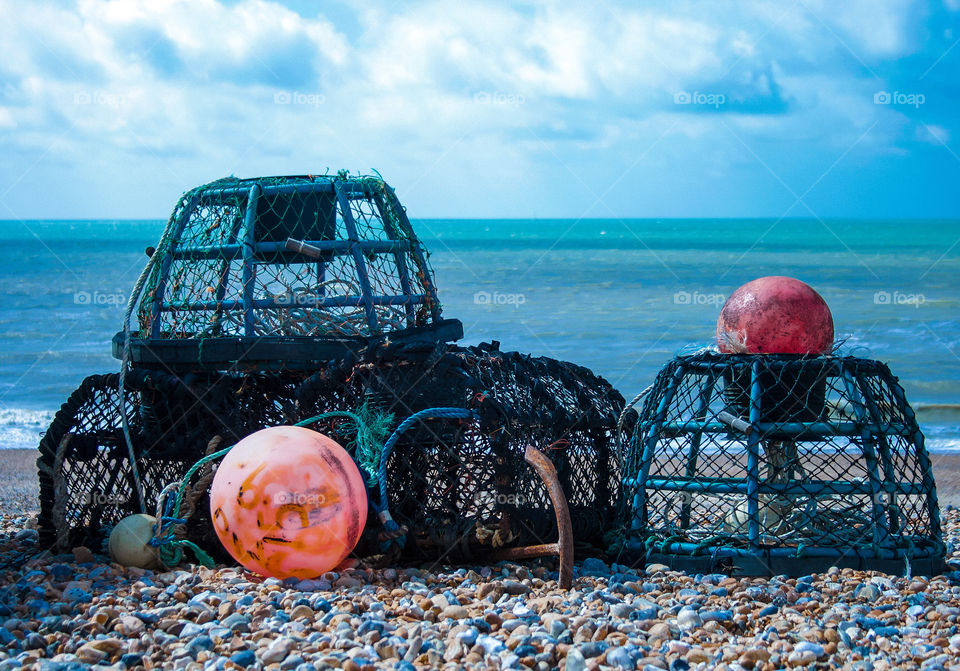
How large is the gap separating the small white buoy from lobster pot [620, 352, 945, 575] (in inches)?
98.4

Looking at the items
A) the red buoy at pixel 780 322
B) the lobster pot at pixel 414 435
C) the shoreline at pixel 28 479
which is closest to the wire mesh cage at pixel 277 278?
the lobster pot at pixel 414 435

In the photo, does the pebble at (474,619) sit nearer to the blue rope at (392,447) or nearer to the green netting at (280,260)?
the blue rope at (392,447)

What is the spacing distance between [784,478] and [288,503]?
8.53 ft

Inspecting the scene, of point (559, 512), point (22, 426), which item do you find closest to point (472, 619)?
point (559, 512)

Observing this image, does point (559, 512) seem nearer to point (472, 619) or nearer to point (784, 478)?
point (472, 619)

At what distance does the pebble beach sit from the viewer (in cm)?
392

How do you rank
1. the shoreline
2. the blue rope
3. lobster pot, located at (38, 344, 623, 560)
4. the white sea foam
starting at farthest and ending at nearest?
the white sea foam < the shoreline < lobster pot, located at (38, 344, 623, 560) < the blue rope

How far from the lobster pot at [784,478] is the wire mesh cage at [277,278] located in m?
1.59

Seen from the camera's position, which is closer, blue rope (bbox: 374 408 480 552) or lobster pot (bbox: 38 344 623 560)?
blue rope (bbox: 374 408 480 552)

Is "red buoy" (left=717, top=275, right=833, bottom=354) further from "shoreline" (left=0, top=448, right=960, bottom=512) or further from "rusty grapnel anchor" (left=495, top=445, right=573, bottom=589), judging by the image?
"shoreline" (left=0, top=448, right=960, bottom=512)

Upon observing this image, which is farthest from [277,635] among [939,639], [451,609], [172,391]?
[939,639]

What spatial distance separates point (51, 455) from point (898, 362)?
1477 cm

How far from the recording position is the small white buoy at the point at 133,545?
532cm

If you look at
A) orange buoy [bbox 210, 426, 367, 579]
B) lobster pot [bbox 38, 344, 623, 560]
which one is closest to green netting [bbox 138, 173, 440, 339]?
lobster pot [bbox 38, 344, 623, 560]
